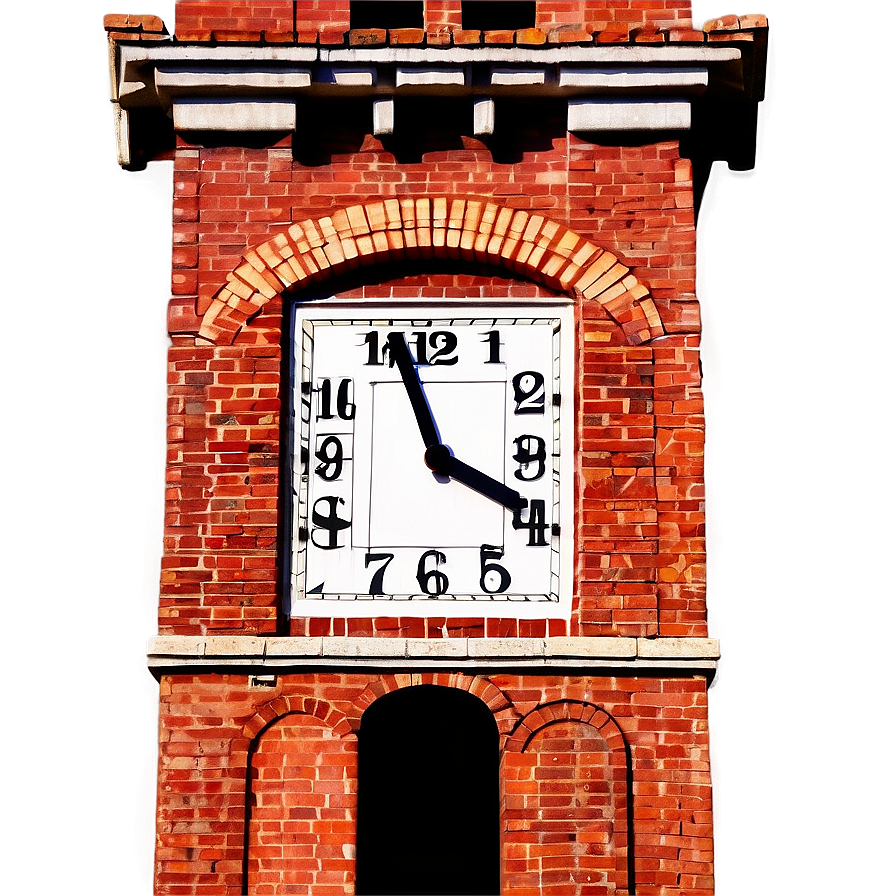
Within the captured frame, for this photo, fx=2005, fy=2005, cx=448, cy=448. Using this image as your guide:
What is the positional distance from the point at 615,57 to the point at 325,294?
6.99ft

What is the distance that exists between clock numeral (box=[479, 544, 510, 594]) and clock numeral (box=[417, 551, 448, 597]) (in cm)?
20

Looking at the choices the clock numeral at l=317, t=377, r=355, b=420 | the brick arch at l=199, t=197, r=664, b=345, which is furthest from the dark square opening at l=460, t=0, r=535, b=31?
the clock numeral at l=317, t=377, r=355, b=420

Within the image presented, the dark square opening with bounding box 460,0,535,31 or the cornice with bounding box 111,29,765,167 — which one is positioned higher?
the dark square opening with bounding box 460,0,535,31

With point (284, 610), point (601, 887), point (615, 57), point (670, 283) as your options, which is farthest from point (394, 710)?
point (615, 57)

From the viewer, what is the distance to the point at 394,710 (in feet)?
39.8

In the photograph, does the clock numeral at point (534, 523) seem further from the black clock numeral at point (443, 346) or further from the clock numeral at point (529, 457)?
the black clock numeral at point (443, 346)

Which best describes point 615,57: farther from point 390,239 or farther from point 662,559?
point 662,559

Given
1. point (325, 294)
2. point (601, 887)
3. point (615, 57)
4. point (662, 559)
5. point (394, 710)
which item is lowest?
point (601, 887)

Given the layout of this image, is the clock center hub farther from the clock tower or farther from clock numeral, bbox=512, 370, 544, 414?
clock numeral, bbox=512, 370, 544, 414

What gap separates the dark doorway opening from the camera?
11.8 metres

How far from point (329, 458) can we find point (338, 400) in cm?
34

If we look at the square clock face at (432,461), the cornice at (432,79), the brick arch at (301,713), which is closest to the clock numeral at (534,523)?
the square clock face at (432,461)

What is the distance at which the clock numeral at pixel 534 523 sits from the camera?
36.2ft

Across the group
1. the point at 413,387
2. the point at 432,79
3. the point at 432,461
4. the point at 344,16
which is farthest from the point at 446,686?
the point at 344,16
